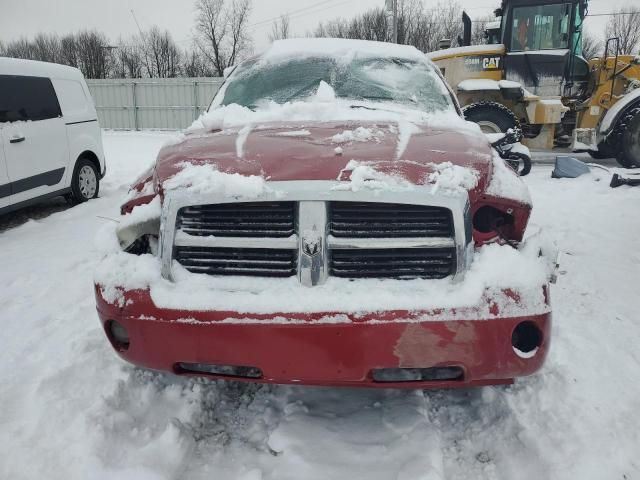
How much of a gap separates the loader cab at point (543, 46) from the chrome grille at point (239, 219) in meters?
9.70

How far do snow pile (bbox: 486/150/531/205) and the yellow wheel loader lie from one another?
7859mm

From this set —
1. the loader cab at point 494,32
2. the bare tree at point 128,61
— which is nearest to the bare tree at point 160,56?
the bare tree at point 128,61

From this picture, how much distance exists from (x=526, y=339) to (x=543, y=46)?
986 cm

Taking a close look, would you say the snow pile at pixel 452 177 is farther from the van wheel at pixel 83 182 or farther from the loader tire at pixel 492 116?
the loader tire at pixel 492 116

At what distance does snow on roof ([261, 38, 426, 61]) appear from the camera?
3.76m

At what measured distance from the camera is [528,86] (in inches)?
407

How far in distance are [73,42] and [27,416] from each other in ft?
162

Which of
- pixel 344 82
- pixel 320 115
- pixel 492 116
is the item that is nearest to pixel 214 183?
pixel 320 115

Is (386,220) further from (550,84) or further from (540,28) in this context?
(540,28)

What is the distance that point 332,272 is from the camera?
200 cm

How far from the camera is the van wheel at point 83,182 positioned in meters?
7.28

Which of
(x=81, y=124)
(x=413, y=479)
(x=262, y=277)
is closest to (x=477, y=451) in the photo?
(x=413, y=479)

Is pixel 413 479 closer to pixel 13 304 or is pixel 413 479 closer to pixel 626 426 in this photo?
pixel 626 426

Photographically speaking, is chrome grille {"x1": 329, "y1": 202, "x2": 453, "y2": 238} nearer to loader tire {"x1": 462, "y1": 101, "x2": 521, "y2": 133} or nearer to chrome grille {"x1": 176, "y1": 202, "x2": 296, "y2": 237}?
chrome grille {"x1": 176, "y1": 202, "x2": 296, "y2": 237}
